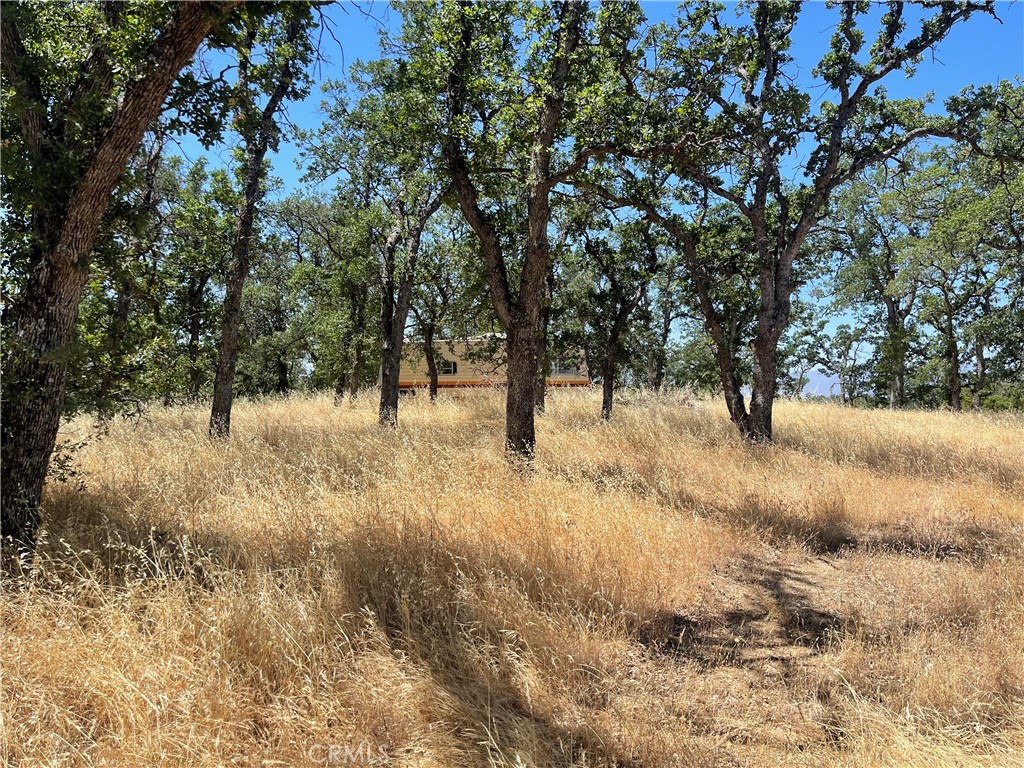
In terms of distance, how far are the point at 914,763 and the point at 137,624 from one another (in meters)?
3.71

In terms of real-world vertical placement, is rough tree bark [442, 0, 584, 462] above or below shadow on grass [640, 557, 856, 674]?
above

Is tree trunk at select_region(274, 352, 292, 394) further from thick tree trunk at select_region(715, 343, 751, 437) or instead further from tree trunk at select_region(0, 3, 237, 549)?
tree trunk at select_region(0, 3, 237, 549)

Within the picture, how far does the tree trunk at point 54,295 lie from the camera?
3455 mm

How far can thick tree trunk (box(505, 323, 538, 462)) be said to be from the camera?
7086 mm

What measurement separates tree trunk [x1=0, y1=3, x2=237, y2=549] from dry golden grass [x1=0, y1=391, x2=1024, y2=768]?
532 mm

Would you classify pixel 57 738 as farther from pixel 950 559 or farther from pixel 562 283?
pixel 562 283

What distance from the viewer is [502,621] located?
10.3 feet

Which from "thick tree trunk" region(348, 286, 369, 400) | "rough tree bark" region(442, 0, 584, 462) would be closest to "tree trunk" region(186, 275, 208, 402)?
"thick tree trunk" region(348, 286, 369, 400)

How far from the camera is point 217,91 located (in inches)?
167

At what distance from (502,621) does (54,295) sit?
3800mm

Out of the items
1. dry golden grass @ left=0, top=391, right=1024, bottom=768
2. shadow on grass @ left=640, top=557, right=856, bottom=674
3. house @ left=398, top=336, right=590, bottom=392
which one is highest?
house @ left=398, top=336, right=590, bottom=392

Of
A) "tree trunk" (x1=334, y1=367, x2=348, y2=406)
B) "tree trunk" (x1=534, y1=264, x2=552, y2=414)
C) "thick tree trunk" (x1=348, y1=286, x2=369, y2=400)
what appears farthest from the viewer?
"thick tree trunk" (x1=348, y1=286, x2=369, y2=400)

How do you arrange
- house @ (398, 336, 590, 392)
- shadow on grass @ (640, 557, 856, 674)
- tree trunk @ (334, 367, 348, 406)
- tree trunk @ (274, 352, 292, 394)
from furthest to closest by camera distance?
1. tree trunk @ (274, 352, 292, 394)
2. house @ (398, 336, 590, 392)
3. tree trunk @ (334, 367, 348, 406)
4. shadow on grass @ (640, 557, 856, 674)

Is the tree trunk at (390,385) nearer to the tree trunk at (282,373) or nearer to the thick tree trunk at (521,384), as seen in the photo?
the thick tree trunk at (521,384)
